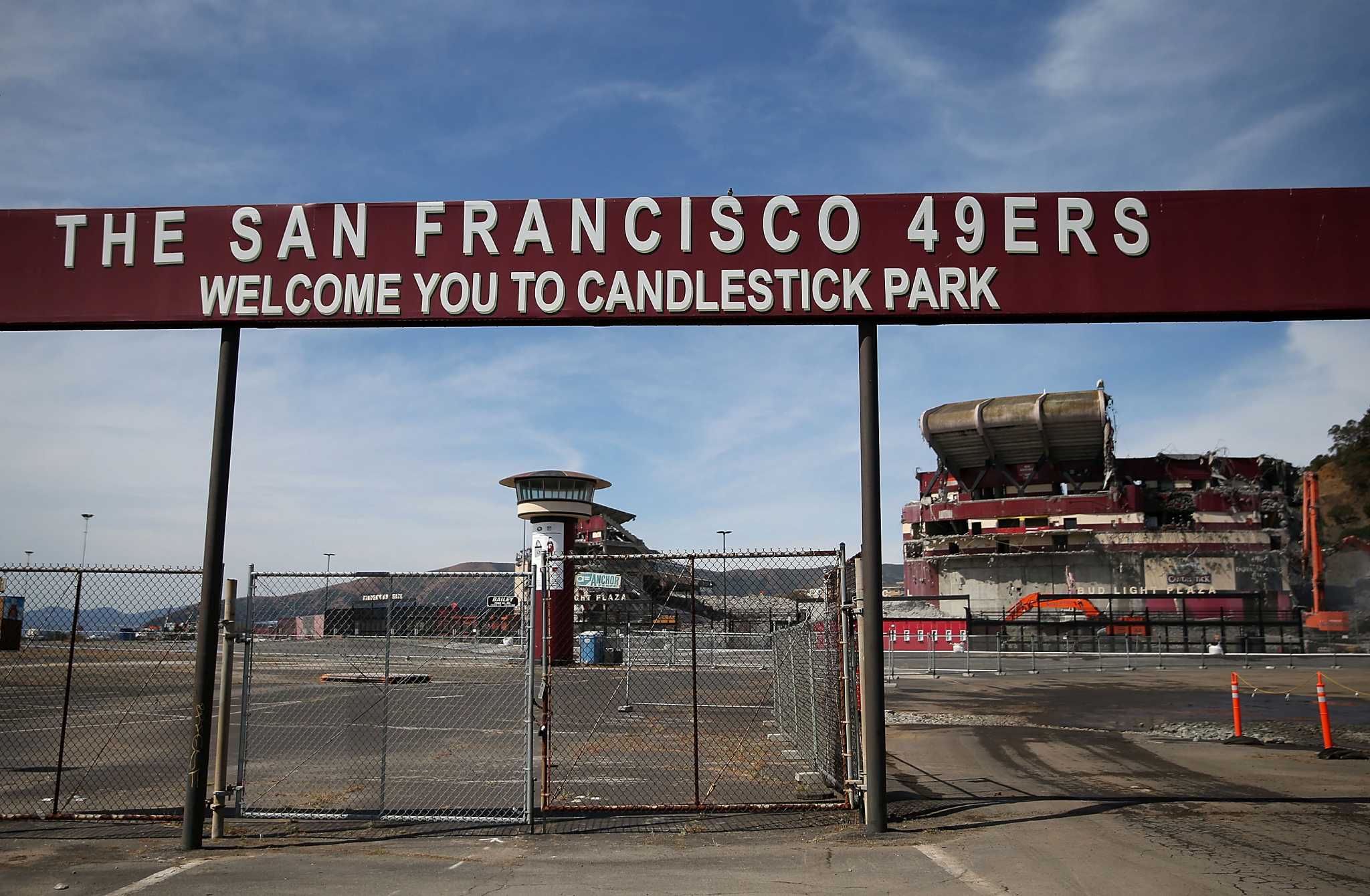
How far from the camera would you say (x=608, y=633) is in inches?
1763

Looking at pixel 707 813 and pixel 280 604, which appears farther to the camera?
pixel 280 604

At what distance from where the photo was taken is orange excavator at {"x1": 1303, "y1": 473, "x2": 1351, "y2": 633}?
192 feet

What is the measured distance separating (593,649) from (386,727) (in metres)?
32.5

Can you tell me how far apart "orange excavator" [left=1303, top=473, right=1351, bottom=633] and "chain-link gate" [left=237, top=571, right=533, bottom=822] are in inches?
2241

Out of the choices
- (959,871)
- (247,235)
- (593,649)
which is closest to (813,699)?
(959,871)

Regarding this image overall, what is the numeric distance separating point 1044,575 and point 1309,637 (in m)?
24.4

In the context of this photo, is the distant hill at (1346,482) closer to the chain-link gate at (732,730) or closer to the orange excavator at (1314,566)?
the orange excavator at (1314,566)

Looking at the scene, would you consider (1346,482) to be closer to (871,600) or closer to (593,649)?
(593,649)

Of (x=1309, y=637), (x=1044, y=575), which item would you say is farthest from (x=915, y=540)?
(x=1309, y=637)

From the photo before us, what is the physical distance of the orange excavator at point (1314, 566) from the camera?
5850cm

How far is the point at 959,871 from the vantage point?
7438mm

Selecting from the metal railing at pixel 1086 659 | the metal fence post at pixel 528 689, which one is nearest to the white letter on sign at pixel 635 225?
the metal fence post at pixel 528 689

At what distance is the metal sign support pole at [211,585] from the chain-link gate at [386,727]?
1.86 ft

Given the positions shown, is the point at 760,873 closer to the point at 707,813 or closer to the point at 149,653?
the point at 707,813
